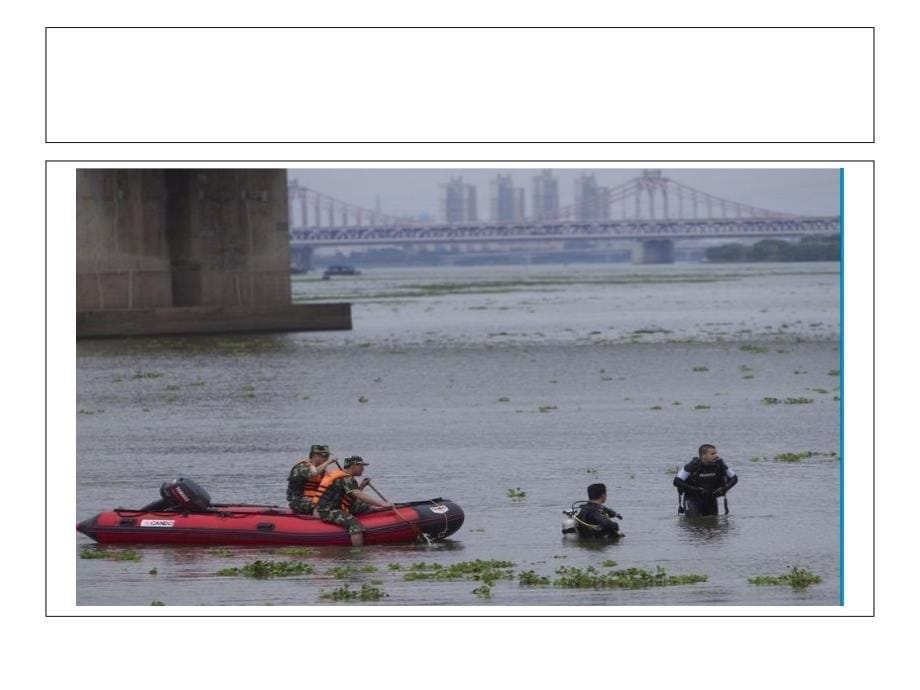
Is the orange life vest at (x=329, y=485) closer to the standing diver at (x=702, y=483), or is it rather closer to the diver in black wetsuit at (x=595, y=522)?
the diver in black wetsuit at (x=595, y=522)

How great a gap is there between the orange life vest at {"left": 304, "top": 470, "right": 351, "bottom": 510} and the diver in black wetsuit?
103 inches

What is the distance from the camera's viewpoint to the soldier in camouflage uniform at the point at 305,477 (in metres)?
17.6

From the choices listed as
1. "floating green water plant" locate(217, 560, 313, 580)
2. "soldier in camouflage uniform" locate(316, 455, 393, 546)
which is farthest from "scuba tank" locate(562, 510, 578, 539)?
"floating green water plant" locate(217, 560, 313, 580)

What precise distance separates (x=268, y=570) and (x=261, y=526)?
1.26m

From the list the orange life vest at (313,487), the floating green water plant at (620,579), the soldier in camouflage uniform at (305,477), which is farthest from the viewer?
the orange life vest at (313,487)

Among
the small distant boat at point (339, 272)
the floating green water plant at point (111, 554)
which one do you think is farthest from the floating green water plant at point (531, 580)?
the small distant boat at point (339, 272)

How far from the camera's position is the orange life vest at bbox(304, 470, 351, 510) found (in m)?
17.6

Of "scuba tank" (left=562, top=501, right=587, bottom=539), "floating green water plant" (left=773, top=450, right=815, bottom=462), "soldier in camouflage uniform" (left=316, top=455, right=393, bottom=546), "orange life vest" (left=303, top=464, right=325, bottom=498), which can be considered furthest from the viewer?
"floating green water plant" (left=773, top=450, right=815, bottom=462)

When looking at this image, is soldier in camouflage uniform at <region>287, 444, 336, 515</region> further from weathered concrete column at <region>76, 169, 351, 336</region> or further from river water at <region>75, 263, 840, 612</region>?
weathered concrete column at <region>76, 169, 351, 336</region>

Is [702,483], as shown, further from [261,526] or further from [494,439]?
[494,439]

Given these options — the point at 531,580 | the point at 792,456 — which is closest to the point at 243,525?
the point at 531,580

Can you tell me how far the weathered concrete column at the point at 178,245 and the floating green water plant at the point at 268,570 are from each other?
34.7 m
